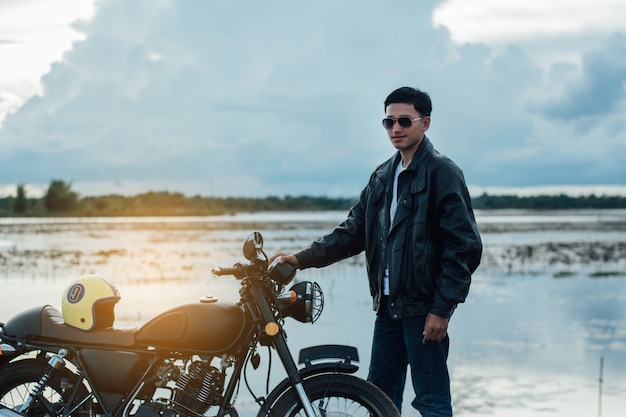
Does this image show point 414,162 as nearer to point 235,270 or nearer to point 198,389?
point 235,270

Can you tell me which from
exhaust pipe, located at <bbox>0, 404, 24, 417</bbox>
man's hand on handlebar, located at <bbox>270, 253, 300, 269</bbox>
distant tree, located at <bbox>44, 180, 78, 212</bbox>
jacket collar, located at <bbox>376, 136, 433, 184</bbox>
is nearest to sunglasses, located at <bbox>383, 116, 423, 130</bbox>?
jacket collar, located at <bbox>376, 136, 433, 184</bbox>

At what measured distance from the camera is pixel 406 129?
366 centimetres

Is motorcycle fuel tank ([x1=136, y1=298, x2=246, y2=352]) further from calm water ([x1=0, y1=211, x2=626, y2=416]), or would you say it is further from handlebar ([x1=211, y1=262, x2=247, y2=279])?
calm water ([x1=0, y1=211, x2=626, y2=416])

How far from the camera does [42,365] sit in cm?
395

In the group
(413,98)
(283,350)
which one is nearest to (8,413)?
(283,350)

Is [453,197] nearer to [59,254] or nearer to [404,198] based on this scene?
[404,198]

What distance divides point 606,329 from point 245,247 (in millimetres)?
9704

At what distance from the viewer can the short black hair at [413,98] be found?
366cm

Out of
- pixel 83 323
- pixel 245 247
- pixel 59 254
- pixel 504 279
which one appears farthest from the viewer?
pixel 59 254

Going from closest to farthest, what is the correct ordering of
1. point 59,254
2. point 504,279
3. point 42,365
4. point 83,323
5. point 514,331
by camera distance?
point 83,323, point 42,365, point 514,331, point 504,279, point 59,254

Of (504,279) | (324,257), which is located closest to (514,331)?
(504,279)

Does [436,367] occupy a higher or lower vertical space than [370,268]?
lower

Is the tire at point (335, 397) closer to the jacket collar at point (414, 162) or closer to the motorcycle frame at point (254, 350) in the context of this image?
the motorcycle frame at point (254, 350)

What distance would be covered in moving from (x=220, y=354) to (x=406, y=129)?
4.18 ft
